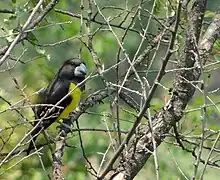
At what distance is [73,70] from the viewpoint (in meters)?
5.29

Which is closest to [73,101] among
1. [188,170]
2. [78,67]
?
[78,67]

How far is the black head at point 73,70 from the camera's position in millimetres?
5129

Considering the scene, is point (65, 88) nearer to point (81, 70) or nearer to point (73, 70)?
point (73, 70)

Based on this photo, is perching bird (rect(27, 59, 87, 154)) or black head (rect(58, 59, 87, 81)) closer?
perching bird (rect(27, 59, 87, 154))

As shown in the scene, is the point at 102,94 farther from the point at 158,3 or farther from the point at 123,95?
the point at 158,3

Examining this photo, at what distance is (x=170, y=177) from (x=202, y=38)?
1.87m

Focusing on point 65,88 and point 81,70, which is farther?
point 65,88

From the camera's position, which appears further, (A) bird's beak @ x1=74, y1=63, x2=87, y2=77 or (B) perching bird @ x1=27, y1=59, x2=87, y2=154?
(A) bird's beak @ x1=74, y1=63, x2=87, y2=77

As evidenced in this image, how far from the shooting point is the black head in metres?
5.13

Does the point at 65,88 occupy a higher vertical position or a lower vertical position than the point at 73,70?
lower

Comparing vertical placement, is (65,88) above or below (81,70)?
below

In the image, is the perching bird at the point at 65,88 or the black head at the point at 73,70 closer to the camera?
the perching bird at the point at 65,88

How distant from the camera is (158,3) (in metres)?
4.10

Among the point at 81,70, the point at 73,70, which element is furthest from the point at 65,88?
the point at 81,70
